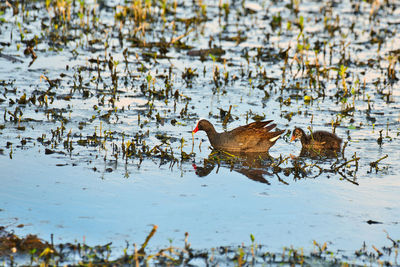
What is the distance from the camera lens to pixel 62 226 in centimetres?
766

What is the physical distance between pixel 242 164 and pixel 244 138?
718 mm

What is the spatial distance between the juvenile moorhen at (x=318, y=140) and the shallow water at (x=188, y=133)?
22cm

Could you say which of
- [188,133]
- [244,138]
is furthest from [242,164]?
[188,133]

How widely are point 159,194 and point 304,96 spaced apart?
6092mm

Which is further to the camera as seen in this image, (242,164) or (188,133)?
(188,133)

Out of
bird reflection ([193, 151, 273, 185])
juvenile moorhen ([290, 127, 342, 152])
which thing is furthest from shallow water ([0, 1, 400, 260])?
juvenile moorhen ([290, 127, 342, 152])

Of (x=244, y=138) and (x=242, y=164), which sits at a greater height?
(x=244, y=138)

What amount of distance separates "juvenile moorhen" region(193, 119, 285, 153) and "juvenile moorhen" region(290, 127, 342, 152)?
1.32 feet

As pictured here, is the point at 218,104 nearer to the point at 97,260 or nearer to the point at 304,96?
the point at 304,96

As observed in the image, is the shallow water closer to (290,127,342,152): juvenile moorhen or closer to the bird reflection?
the bird reflection

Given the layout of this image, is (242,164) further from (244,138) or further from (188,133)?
(188,133)

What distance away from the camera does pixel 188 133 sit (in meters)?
11.9

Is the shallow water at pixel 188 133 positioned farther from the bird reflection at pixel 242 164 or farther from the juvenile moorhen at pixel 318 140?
the juvenile moorhen at pixel 318 140

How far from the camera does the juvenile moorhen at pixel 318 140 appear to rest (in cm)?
1135
